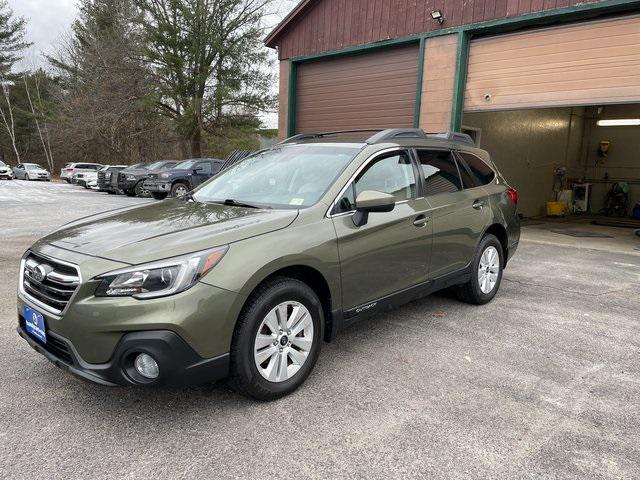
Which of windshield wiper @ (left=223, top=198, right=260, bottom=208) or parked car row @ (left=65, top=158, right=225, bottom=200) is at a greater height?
windshield wiper @ (left=223, top=198, right=260, bottom=208)

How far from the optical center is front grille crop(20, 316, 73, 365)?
99.7 inches

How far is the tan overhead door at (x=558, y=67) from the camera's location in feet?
26.2

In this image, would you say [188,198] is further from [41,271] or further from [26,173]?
[26,173]

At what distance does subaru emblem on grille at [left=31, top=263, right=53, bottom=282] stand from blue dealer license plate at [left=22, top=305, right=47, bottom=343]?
187 millimetres

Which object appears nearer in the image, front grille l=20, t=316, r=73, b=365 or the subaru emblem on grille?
front grille l=20, t=316, r=73, b=365

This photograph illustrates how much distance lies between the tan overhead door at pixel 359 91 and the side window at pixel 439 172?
21.7 feet

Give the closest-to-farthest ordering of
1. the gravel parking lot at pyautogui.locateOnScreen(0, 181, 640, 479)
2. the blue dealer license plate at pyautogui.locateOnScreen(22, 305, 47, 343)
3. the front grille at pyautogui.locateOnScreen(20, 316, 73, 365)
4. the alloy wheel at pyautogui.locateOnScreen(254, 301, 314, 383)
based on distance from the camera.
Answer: the gravel parking lot at pyautogui.locateOnScreen(0, 181, 640, 479) → the front grille at pyautogui.locateOnScreen(20, 316, 73, 365) → the blue dealer license plate at pyautogui.locateOnScreen(22, 305, 47, 343) → the alloy wheel at pyautogui.locateOnScreen(254, 301, 314, 383)

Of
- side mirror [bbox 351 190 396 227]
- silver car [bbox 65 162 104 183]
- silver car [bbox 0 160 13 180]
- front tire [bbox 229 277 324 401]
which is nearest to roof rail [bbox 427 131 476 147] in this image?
side mirror [bbox 351 190 396 227]

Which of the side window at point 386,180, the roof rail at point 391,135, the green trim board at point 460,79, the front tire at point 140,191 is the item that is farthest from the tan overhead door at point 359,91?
the front tire at point 140,191

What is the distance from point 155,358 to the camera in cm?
237

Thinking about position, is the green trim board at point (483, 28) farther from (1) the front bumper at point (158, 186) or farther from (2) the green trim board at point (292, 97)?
(1) the front bumper at point (158, 186)

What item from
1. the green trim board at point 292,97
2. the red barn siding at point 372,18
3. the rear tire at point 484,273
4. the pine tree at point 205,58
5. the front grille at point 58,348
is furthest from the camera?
the pine tree at point 205,58

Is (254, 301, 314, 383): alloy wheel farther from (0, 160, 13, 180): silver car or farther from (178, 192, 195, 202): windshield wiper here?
(0, 160, 13, 180): silver car

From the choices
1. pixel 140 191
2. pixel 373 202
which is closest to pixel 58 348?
pixel 373 202
